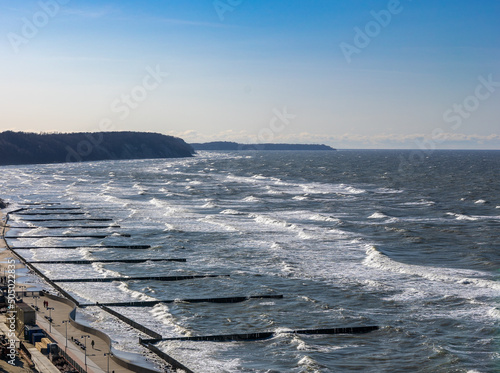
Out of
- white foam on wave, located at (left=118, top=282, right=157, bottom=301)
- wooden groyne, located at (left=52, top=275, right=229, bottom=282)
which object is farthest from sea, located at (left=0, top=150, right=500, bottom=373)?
wooden groyne, located at (left=52, top=275, right=229, bottom=282)

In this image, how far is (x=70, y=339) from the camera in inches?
1359

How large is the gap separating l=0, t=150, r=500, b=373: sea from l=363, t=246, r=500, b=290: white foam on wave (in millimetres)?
156

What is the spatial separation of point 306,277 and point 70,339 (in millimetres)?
22791

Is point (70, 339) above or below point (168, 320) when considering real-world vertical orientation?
above

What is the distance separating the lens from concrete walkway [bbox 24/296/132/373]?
101 ft

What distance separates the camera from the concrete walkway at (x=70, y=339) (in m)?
30.7

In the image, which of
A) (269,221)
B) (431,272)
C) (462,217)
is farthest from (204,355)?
(462,217)

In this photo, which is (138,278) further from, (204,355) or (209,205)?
(209,205)

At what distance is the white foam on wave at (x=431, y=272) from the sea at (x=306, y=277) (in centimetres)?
16

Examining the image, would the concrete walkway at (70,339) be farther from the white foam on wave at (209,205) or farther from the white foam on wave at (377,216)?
the white foam on wave at (209,205)

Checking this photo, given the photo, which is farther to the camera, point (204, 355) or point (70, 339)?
point (70, 339)

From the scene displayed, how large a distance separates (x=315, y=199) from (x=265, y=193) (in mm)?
15635

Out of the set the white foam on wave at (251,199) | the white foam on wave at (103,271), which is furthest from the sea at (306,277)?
the white foam on wave at (251,199)

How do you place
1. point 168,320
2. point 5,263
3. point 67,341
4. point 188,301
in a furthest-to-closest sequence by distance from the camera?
point 5,263, point 188,301, point 168,320, point 67,341
